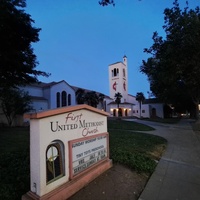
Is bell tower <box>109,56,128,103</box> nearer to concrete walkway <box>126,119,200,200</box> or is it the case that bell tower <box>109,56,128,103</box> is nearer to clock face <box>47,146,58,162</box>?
concrete walkway <box>126,119,200,200</box>

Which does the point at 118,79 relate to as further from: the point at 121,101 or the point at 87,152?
Result: the point at 87,152

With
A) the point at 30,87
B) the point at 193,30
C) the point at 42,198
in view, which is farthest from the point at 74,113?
the point at 30,87

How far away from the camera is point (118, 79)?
5516cm

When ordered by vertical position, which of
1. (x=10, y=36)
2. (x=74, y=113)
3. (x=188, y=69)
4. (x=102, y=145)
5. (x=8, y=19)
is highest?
(x=8, y=19)

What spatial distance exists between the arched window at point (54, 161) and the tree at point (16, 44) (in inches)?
Answer: 467

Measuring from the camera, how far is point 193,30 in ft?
34.1

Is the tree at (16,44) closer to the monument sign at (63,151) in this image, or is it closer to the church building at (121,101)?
the monument sign at (63,151)

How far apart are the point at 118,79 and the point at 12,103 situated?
3924 cm

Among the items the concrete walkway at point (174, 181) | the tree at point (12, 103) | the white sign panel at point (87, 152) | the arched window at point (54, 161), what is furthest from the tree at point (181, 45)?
the tree at point (12, 103)

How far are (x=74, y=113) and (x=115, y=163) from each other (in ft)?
8.06

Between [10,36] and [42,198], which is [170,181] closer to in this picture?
[42,198]

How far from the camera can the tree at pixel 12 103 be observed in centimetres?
1947

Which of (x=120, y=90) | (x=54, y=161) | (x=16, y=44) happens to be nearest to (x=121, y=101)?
(x=120, y=90)

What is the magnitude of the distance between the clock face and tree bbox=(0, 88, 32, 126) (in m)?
17.8
